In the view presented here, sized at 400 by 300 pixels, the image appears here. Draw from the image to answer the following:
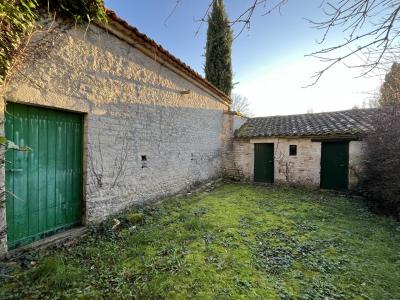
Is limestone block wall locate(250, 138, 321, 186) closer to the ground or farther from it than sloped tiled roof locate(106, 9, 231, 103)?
closer to the ground

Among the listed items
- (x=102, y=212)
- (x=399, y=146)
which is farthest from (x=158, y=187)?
(x=399, y=146)

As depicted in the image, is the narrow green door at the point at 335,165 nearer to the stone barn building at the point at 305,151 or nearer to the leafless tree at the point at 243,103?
the stone barn building at the point at 305,151

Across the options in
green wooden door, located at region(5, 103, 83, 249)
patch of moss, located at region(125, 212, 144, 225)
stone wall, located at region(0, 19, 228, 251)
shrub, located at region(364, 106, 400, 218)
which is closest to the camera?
green wooden door, located at region(5, 103, 83, 249)

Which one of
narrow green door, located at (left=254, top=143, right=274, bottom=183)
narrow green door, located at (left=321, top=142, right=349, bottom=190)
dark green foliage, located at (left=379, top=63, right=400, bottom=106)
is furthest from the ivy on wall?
narrow green door, located at (left=321, top=142, right=349, bottom=190)

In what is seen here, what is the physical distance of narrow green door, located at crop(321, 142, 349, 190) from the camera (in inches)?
346

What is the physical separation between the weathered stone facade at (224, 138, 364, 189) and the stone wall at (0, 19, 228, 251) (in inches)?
153

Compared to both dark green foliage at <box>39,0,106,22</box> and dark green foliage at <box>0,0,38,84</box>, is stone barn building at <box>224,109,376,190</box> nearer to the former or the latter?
dark green foliage at <box>39,0,106,22</box>

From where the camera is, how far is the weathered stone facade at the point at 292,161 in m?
8.59

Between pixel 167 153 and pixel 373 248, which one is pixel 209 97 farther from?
pixel 373 248

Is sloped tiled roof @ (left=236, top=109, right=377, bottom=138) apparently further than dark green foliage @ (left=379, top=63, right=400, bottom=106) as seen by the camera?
Yes

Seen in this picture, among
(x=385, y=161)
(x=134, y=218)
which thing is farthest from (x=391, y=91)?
(x=134, y=218)

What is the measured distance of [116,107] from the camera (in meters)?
4.80

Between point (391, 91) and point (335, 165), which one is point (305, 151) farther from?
point (391, 91)

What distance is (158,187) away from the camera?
6.31 meters
